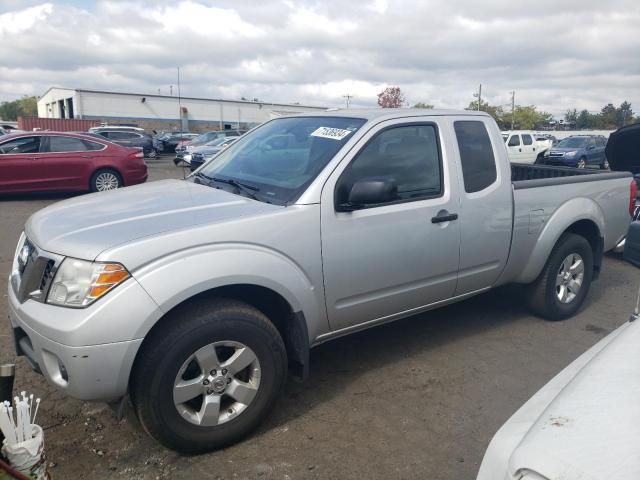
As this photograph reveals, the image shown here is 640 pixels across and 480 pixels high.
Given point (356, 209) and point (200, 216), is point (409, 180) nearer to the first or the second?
point (356, 209)

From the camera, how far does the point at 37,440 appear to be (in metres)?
2.06

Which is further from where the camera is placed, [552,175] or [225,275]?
Result: [552,175]

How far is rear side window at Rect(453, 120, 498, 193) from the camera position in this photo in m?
3.87

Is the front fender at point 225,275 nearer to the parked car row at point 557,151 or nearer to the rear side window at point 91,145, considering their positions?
the rear side window at point 91,145

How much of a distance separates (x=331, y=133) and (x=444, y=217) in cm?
96

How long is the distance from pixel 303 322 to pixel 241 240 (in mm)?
623

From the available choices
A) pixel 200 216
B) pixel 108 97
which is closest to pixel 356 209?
pixel 200 216

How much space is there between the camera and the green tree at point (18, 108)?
112438mm

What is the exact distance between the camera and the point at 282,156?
3615 mm

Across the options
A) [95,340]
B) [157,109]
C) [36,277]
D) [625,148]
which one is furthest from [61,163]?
[157,109]

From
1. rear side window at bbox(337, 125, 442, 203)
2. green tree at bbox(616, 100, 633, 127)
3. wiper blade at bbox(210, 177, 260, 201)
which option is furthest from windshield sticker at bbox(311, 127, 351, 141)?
green tree at bbox(616, 100, 633, 127)

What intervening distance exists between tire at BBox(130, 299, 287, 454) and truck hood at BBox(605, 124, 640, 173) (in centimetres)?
348

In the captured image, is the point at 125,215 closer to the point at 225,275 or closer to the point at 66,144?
the point at 225,275

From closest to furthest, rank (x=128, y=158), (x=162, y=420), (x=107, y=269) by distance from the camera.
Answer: (x=107, y=269)
(x=162, y=420)
(x=128, y=158)
